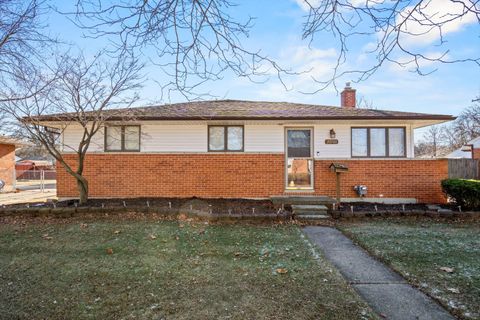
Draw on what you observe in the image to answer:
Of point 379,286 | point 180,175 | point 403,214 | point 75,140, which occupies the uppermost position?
point 75,140

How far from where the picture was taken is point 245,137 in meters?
10.5

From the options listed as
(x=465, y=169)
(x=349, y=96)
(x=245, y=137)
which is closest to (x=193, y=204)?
(x=245, y=137)

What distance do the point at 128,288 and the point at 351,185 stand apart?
27.7 ft

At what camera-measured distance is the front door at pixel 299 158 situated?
34.3ft

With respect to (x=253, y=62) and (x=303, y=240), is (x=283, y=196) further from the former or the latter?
(x=253, y=62)

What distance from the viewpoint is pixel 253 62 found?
3232 mm

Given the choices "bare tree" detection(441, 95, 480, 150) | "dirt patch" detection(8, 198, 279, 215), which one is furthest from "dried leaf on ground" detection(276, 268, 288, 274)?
"bare tree" detection(441, 95, 480, 150)

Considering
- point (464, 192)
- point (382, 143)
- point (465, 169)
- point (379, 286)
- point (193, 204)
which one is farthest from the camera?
point (465, 169)

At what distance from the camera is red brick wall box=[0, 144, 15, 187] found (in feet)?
57.0

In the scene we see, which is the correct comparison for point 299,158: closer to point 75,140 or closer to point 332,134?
point 332,134

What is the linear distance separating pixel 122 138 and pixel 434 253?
9.50 m

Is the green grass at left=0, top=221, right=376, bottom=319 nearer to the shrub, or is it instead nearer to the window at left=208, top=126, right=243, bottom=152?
the window at left=208, top=126, right=243, bottom=152

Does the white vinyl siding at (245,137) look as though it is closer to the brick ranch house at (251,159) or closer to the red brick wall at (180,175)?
the brick ranch house at (251,159)

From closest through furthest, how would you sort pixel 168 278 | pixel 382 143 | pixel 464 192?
pixel 168 278
pixel 464 192
pixel 382 143
